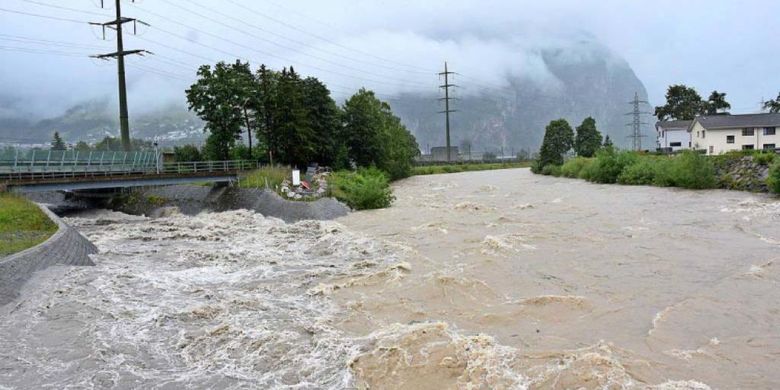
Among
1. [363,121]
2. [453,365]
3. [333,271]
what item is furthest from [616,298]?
[363,121]

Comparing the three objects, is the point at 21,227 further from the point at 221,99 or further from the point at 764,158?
the point at 764,158

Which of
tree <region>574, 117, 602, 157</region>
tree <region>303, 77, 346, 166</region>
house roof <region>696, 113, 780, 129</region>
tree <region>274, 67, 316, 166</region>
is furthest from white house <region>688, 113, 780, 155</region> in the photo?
tree <region>274, 67, 316, 166</region>

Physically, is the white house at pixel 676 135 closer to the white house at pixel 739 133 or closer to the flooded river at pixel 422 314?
the white house at pixel 739 133

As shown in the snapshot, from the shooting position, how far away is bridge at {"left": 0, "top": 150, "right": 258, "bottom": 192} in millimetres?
33594

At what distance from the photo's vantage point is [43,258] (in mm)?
15555

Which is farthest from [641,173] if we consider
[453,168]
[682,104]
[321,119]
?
[682,104]

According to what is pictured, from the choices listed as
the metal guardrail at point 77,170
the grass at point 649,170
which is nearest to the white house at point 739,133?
the grass at point 649,170

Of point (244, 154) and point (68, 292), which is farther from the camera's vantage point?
point (244, 154)

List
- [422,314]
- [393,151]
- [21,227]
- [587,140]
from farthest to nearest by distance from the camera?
1. [587,140]
2. [393,151]
3. [21,227]
4. [422,314]

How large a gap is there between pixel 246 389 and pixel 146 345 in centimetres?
301

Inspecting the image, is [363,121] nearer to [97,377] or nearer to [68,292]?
[68,292]

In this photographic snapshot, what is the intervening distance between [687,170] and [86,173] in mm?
41918

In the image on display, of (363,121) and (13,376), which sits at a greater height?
(363,121)

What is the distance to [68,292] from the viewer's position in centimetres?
1381
